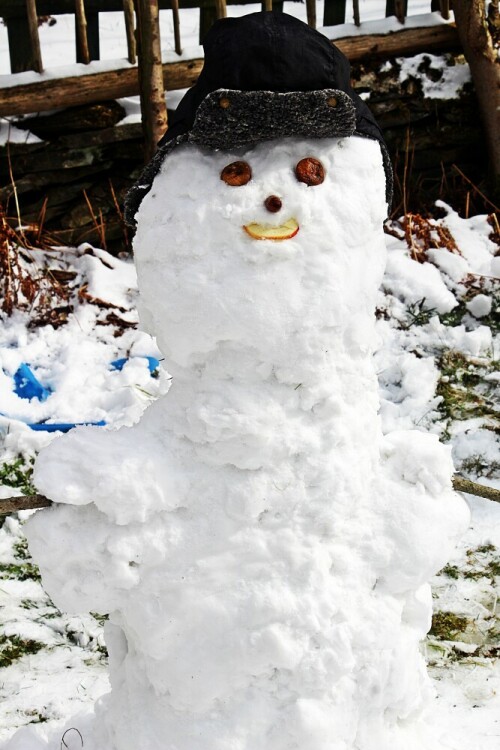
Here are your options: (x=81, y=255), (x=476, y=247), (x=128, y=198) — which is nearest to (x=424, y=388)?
(x=476, y=247)

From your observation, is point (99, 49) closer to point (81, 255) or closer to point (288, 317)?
point (81, 255)

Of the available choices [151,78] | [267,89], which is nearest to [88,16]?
[151,78]

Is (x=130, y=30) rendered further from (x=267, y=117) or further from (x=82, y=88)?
(x=267, y=117)

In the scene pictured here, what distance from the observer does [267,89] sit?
1.71 meters

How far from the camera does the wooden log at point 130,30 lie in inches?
179

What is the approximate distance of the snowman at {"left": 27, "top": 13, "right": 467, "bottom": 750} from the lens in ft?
5.66

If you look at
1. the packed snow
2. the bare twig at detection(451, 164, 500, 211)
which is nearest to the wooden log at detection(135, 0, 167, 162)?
the bare twig at detection(451, 164, 500, 211)

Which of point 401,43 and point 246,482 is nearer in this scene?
point 246,482

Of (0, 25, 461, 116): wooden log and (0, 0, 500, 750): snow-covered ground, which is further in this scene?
(0, 25, 461, 116): wooden log

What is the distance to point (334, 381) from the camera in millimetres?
1838

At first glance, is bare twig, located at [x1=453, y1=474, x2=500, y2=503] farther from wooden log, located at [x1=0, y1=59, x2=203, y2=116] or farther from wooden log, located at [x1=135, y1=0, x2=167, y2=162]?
wooden log, located at [x1=0, y1=59, x2=203, y2=116]

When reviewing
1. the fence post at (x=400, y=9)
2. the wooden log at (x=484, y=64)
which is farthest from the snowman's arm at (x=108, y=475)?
the fence post at (x=400, y=9)

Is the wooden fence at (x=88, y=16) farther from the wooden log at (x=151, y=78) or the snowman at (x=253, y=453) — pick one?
the snowman at (x=253, y=453)

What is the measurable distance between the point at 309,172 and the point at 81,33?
3.20 metres
